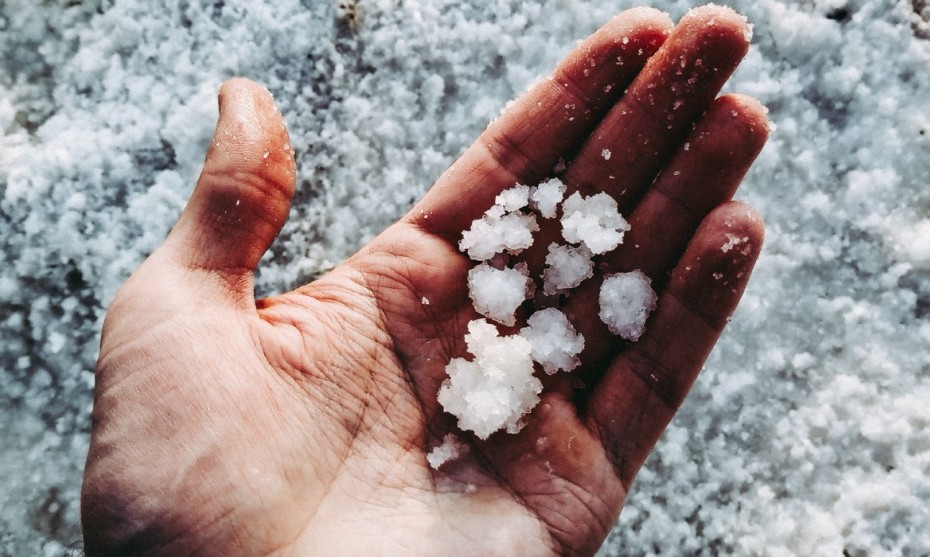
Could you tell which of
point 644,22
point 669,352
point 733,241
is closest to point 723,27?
point 644,22

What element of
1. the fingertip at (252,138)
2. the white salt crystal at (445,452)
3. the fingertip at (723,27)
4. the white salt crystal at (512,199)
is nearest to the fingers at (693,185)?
the fingertip at (723,27)

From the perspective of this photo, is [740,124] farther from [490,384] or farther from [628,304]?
[490,384]

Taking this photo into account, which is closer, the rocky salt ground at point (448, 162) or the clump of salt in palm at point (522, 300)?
the clump of salt in palm at point (522, 300)

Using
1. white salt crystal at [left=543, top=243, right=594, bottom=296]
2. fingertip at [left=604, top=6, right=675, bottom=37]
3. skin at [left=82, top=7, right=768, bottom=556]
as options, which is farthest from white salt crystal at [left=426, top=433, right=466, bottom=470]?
fingertip at [left=604, top=6, right=675, bottom=37]

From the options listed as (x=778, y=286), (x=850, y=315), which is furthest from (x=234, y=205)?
(x=850, y=315)

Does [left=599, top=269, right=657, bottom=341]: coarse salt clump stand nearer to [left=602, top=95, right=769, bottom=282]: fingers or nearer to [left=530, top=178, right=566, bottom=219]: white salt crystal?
[left=602, top=95, right=769, bottom=282]: fingers

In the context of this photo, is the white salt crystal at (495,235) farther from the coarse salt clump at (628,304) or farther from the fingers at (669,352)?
the fingers at (669,352)
